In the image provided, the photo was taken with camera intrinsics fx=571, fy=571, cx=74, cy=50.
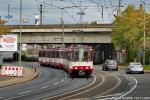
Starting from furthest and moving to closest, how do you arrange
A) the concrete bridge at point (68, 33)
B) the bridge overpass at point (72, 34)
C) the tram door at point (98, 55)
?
the concrete bridge at point (68, 33), the bridge overpass at point (72, 34), the tram door at point (98, 55)

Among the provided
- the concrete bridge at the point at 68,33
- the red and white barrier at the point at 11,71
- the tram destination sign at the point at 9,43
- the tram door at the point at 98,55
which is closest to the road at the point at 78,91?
the red and white barrier at the point at 11,71

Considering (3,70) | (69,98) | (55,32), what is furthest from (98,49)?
(69,98)

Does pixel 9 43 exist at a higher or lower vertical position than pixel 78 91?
higher

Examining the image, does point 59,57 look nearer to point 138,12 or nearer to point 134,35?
point 134,35

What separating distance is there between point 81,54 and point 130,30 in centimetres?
4615

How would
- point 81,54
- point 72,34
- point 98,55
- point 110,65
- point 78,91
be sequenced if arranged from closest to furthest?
point 78,91
point 81,54
point 110,65
point 98,55
point 72,34

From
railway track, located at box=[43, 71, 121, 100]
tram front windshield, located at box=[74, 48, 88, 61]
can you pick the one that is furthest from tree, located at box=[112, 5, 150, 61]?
railway track, located at box=[43, 71, 121, 100]

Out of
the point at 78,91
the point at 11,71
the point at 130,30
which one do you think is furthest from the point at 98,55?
the point at 78,91

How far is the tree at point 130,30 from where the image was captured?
99.1m

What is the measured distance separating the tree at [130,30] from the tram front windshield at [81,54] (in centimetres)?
4456

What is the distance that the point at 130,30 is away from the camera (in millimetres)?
99500

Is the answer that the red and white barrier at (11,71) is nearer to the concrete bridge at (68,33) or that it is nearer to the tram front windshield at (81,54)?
the tram front windshield at (81,54)

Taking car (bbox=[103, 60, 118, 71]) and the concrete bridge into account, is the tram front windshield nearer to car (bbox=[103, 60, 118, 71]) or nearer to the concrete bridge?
car (bbox=[103, 60, 118, 71])

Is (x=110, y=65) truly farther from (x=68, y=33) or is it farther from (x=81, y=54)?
(x=68, y=33)
